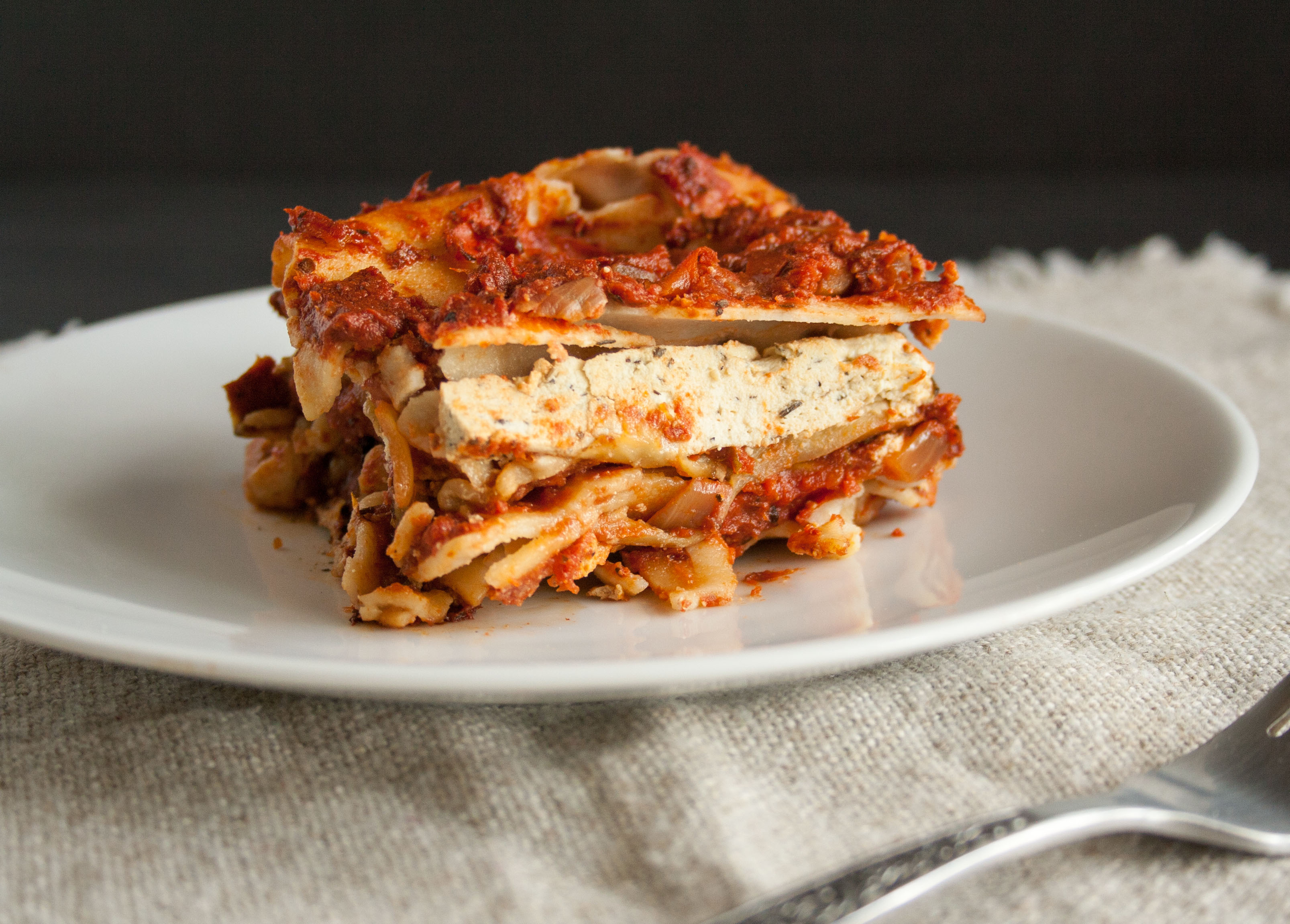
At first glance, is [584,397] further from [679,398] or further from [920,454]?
[920,454]

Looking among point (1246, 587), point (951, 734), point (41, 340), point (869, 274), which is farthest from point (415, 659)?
point (41, 340)

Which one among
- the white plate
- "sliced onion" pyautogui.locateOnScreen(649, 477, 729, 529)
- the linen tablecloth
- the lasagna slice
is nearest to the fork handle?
the linen tablecloth

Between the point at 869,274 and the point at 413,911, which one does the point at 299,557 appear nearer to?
the point at 413,911

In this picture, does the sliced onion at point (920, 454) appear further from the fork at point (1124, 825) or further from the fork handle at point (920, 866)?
the fork handle at point (920, 866)

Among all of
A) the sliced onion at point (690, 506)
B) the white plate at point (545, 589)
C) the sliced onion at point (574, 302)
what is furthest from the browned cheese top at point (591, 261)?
the white plate at point (545, 589)

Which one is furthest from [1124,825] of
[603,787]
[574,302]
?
[574,302]

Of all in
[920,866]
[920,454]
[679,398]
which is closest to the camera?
[920,866]

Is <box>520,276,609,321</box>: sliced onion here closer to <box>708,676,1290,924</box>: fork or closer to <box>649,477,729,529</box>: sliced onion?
<box>649,477,729,529</box>: sliced onion

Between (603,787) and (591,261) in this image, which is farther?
(591,261)
